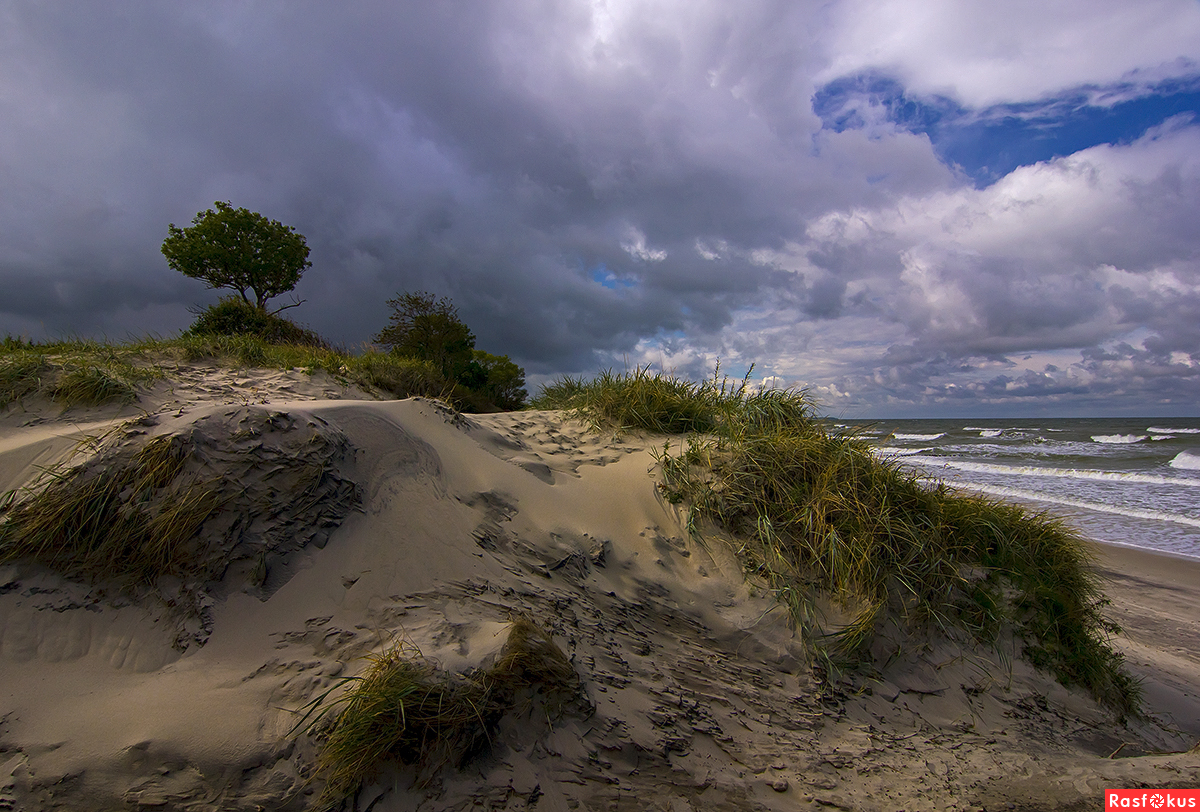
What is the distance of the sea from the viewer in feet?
32.6

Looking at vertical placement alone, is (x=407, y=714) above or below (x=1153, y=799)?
above

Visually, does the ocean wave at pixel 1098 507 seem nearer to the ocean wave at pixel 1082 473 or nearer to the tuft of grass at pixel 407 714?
the ocean wave at pixel 1082 473

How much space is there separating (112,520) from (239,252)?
61.9 feet

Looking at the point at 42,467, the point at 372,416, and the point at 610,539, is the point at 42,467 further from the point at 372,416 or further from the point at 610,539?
the point at 610,539

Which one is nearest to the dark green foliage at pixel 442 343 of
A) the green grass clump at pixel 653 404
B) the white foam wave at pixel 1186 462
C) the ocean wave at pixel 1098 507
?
the green grass clump at pixel 653 404

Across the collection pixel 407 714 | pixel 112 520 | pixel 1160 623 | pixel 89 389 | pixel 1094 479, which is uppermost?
pixel 89 389

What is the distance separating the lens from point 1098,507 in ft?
41.7

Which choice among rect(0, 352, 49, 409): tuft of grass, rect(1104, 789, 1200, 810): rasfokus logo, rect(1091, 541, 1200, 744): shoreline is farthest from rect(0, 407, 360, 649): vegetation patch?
rect(1091, 541, 1200, 744): shoreline

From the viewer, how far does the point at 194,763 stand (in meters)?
1.78

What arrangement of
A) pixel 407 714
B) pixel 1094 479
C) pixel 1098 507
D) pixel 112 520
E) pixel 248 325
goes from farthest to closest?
pixel 1094 479 → pixel 1098 507 → pixel 248 325 → pixel 112 520 → pixel 407 714

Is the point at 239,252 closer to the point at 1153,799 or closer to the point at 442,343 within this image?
the point at 442,343

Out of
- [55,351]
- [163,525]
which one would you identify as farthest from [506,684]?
[55,351]

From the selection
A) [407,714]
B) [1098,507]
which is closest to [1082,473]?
[1098,507]

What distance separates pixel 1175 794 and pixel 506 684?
3.38m
